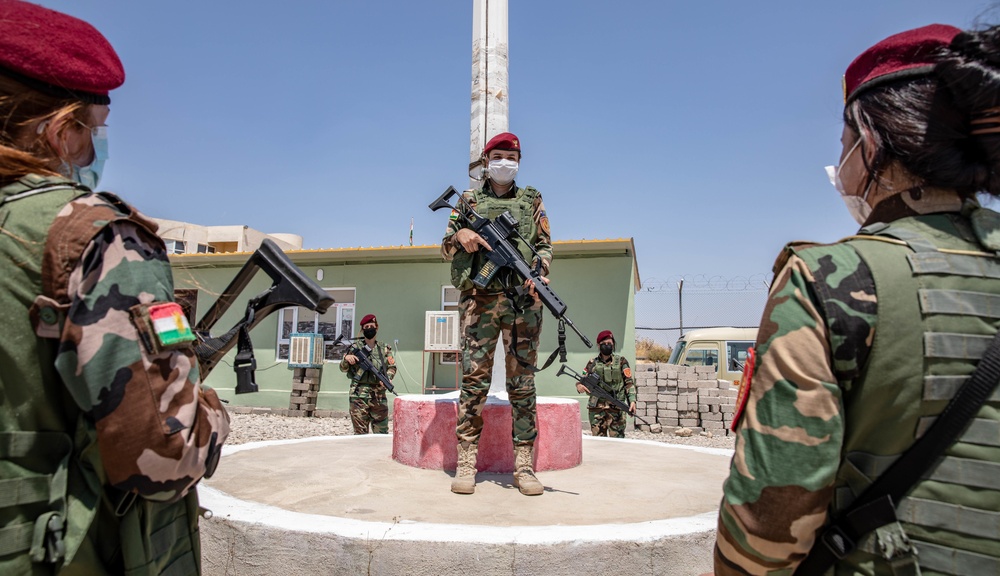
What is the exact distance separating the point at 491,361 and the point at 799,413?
2.82 metres

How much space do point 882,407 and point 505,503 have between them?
2.48 meters

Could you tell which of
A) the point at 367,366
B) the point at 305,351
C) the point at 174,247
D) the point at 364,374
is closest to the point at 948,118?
the point at 367,366

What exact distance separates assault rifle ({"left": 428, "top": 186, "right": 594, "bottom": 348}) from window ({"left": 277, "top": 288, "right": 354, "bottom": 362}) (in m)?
10.2

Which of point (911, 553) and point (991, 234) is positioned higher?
point (991, 234)

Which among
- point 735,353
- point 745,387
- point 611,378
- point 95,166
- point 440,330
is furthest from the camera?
point 735,353

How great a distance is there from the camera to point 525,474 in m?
3.57

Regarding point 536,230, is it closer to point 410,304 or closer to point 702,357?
point 410,304

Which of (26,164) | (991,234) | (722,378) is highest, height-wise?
(26,164)

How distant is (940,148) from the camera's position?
1083 mm

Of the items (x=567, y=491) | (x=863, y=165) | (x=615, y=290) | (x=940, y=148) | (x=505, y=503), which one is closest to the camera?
(x=940, y=148)

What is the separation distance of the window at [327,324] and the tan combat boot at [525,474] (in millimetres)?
10492

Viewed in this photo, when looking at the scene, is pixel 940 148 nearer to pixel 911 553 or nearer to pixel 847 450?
pixel 847 450

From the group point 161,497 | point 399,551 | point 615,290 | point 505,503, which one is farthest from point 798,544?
point 615,290

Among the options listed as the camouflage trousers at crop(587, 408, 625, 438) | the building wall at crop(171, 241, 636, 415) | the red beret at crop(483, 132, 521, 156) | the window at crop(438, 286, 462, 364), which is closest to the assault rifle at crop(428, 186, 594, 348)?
the red beret at crop(483, 132, 521, 156)
